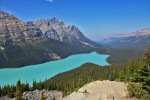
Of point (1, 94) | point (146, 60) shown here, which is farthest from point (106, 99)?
point (1, 94)

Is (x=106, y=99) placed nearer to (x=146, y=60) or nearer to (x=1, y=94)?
(x=146, y=60)

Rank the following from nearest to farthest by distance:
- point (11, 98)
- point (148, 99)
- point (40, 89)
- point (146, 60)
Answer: point (148, 99) → point (146, 60) → point (11, 98) → point (40, 89)

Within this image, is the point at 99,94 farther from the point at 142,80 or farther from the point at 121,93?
the point at 142,80

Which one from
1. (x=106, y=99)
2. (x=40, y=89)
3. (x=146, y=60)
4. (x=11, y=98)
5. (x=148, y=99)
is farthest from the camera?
(x=40, y=89)

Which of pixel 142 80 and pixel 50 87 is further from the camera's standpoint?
pixel 50 87

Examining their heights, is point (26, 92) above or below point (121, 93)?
below

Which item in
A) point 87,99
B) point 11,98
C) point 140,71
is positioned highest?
point 140,71

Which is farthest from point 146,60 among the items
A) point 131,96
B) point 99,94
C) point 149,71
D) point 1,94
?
point 1,94
